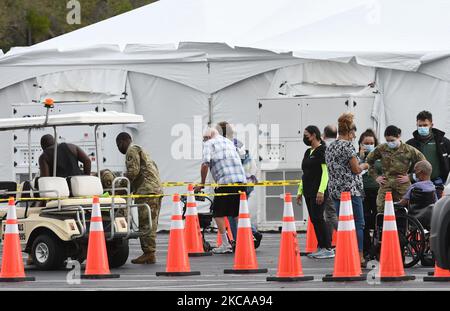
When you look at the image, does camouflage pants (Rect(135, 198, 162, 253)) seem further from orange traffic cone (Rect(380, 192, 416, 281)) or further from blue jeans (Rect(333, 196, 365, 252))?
orange traffic cone (Rect(380, 192, 416, 281))

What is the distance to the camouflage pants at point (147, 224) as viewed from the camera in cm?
1923

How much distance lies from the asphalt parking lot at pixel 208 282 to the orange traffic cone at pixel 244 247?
0.60 ft

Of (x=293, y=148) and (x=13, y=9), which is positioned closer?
(x=293, y=148)

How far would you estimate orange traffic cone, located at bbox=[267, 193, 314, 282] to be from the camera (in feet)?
51.2

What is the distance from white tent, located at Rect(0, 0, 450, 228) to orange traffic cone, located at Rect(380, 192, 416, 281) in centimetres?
1072

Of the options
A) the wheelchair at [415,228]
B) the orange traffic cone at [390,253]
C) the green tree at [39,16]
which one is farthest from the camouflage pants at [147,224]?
the green tree at [39,16]

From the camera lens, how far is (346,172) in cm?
1738

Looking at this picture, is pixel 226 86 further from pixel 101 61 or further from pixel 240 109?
pixel 101 61

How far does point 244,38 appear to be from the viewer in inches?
1095

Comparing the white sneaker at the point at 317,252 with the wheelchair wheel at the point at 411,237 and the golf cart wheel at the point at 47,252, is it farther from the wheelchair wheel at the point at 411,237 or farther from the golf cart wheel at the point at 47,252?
the golf cart wheel at the point at 47,252
